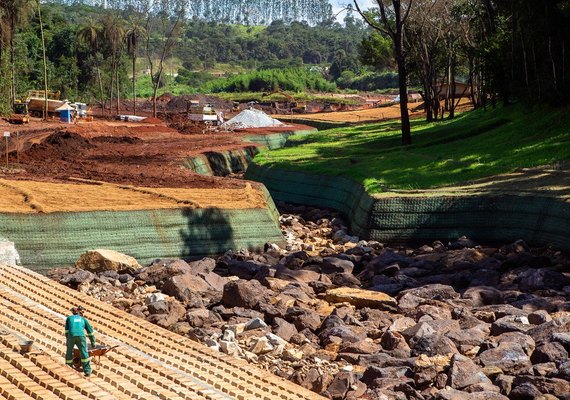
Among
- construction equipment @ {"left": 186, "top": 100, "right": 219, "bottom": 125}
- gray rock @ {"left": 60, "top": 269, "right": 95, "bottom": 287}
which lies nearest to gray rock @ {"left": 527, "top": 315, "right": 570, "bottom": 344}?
gray rock @ {"left": 60, "top": 269, "right": 95, "bottom": 287}

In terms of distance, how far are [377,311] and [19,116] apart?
169ft

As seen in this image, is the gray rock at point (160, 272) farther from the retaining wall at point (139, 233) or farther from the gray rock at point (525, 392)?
the gray rock at point (525, 392)

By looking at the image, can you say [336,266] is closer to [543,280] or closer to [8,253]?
[543,280]

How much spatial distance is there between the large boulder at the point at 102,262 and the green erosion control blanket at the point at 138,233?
0.51 m

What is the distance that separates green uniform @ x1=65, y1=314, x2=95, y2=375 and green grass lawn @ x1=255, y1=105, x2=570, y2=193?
17.5 metres

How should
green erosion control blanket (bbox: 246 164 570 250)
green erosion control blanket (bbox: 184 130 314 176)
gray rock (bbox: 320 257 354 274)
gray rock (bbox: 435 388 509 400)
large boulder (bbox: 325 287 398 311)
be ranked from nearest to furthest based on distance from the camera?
gray rock (bbox: 435 388 509 400)
large boulder (bbox: 325 287 398 311)
gray rock (bbox: 320 257 354 274)
green erosion control blanket (bbox: 246 164 570 250)
green erosion control blanket (bbox: 184 130 314 176)

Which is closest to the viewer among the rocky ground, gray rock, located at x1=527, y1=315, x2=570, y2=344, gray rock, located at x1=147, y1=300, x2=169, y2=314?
the rocky ground

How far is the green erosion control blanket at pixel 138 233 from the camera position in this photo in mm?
23156

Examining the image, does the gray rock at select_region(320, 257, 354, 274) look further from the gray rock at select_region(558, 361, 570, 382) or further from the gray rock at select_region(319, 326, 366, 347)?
the gray rock at select_region(558, 361, 570, 382)

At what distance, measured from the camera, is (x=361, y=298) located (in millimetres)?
20141

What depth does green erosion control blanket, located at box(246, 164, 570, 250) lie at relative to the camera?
24638 mm

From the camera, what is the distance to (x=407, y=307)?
19.6 metres

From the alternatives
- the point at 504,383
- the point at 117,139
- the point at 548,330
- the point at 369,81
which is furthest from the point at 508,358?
the point at 369,81

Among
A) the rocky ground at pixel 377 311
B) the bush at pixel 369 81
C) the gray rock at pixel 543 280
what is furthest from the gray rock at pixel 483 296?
the bush at pixel 369 81
